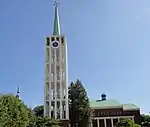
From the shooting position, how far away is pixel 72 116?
2603 inches

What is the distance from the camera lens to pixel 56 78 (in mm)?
65438

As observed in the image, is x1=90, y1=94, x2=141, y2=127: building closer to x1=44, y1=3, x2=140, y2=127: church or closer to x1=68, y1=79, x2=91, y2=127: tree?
x1=44, y1=3, x2=140, y2=127: church

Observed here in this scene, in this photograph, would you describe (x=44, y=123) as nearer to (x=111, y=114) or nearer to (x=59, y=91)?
(x=59, y=91)

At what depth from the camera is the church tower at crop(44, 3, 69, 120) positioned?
210 ft

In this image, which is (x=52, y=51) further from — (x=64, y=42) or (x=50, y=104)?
(x=50, y=104)

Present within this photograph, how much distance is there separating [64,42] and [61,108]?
15.5 metres

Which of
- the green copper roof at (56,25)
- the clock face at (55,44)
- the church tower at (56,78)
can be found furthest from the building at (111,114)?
the green copper roof at (56,25)

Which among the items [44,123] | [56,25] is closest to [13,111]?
[44,123]

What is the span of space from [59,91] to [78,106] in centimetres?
545

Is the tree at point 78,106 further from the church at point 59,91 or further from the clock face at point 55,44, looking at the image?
the clock face at point 55,44

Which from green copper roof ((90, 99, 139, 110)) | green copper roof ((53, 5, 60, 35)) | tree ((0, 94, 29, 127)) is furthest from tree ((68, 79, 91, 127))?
tree ((0, 94, 29, 127))

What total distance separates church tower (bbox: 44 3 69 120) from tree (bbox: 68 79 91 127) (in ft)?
9.07

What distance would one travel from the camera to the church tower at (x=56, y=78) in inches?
2516

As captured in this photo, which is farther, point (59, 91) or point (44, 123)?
point (59, 91)
